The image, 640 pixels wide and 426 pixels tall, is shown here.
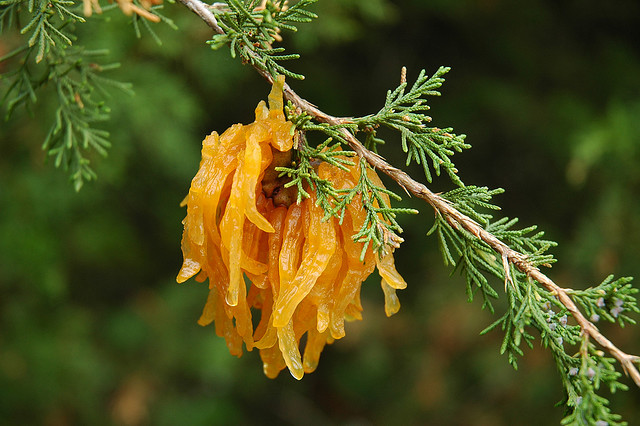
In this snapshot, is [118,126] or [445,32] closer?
[118,126]

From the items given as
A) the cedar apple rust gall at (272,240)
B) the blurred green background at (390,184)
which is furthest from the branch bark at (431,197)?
the blurred green background at (390,184)

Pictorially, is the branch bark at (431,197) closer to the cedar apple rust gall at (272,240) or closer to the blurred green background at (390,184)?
the cedar apple rust gall at (272,240)

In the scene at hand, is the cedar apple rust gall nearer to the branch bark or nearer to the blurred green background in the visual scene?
the branch bark

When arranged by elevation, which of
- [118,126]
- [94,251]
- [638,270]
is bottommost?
[94,251]

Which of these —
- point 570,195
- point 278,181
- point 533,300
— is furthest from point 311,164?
point 570,195

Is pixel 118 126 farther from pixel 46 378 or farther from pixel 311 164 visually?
pixel 311 164

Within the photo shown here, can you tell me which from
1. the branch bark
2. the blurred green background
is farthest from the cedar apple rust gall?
the blurred green background

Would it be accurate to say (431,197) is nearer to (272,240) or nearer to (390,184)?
(272,240)
